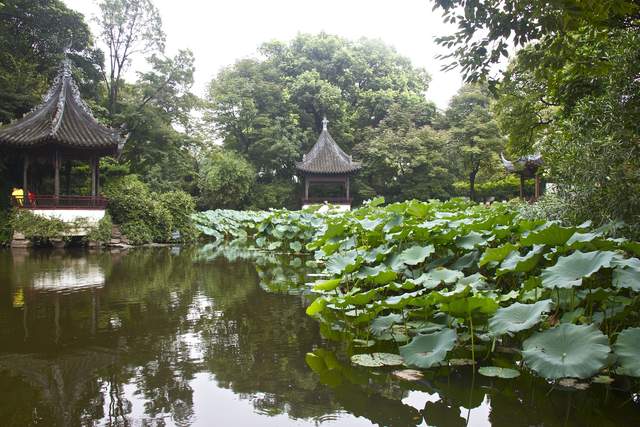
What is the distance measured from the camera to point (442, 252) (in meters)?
4.56

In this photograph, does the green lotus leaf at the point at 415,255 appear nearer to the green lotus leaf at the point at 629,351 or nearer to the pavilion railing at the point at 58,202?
the green lotus leaf at the point at 629,351

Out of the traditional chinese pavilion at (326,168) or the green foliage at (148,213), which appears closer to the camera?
the green foliage at (148,213)

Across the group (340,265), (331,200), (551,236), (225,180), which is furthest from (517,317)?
(331,200)

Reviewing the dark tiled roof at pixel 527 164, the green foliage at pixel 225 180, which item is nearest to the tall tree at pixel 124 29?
the green foliage at pixel 225 180

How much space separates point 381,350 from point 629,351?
1.46 meters

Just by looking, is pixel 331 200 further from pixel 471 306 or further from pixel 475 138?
pixel 471 306

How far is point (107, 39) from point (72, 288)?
691 inches

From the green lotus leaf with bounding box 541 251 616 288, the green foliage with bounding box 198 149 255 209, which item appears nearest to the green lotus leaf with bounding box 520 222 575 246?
the green lotus leaf with bounding box 541 251 616 288

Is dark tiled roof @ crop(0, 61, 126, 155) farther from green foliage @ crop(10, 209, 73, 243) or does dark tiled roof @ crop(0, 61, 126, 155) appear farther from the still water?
the still water

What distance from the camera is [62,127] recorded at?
13.1 meters

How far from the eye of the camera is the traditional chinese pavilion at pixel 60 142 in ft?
41.1

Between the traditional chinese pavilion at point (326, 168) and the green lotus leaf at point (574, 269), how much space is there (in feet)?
67.6

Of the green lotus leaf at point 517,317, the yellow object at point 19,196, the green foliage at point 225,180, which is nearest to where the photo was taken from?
the green lotus leaf at point 517,317

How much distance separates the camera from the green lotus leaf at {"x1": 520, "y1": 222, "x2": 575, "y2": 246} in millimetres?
2816
